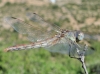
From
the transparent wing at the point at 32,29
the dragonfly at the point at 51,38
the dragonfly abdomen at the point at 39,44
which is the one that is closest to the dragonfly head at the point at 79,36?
the dragonfly at the point at 51,38

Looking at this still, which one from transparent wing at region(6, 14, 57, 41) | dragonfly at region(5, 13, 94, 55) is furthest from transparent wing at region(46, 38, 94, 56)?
transparent wing at region(6, 14, 57, 41)

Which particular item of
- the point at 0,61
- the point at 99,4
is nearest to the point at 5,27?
the point at 99,4

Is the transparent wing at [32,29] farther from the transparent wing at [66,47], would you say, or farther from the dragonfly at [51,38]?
the transparent wing at [66,47]

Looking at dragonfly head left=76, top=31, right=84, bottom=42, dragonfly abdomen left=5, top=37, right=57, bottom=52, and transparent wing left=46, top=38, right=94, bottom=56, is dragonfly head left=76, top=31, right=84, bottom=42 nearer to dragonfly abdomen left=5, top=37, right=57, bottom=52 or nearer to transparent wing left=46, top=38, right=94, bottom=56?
transparent wing left=46, top=38, right=94, bottom=56

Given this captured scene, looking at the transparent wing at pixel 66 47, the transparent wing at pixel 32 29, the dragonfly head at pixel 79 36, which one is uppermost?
the dragonfly head at pixel 79 36

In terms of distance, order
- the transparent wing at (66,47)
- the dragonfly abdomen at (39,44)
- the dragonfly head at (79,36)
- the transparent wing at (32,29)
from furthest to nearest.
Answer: the transparent wing at (32,29) < the dragonfly abdomen at (39,44) < the transparent wing at (66,47) < the dragonfly head at (79,36)

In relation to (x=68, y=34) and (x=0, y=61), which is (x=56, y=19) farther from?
(x=68, y=34)

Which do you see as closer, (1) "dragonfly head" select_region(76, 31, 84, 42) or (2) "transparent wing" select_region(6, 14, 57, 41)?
(1) "dragonfly head" select_region(76, 31, 84, 42)

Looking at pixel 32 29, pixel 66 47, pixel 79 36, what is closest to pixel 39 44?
pixel 66 47
